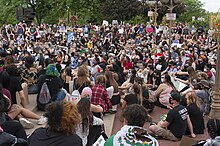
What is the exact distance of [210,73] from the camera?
13.6 metres

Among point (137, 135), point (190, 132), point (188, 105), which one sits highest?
point (137, 135)

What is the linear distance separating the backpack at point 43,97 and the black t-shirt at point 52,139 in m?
5.41

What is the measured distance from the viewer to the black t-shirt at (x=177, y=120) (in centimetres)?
834

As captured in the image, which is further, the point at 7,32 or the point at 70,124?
the point at 7,32

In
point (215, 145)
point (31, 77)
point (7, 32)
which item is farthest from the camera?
point (7, 32)

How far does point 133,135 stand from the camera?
4117 mm

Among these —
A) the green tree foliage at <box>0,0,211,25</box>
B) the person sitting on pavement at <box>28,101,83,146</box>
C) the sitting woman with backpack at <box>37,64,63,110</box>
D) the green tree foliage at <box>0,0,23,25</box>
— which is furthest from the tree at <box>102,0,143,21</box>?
the person sitting on pavement at <box>28,101,83,146</box>

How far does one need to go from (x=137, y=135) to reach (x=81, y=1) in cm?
5143

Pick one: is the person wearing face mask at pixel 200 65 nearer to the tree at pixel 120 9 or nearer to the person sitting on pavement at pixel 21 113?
the person sitting on pavement at pixel 21 113

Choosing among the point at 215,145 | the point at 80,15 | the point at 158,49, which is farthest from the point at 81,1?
the point at 215,145

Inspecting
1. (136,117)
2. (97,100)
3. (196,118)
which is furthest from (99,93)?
(136,117)

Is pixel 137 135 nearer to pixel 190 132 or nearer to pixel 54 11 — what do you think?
pixel 190 132

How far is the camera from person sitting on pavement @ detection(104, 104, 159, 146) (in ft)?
13.4

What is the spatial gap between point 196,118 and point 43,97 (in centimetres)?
378
